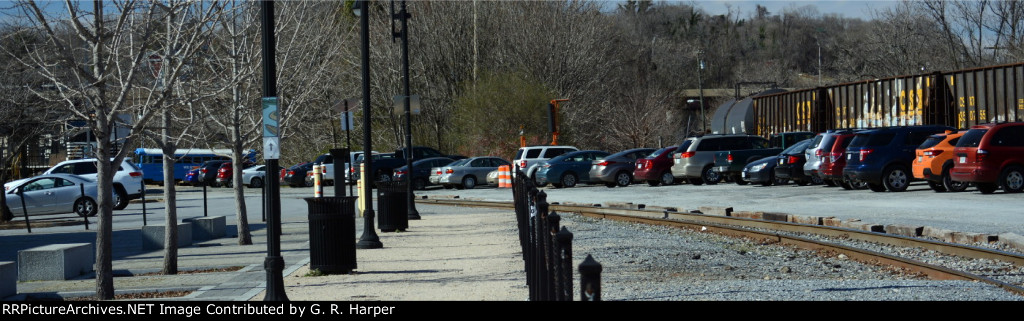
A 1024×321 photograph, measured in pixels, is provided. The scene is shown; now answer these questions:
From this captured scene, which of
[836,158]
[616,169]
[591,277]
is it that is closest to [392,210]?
[836,158]

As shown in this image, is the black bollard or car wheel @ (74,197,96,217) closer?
the black bollard

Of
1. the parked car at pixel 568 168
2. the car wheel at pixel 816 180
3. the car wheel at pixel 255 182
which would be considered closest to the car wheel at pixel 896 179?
the car wheel at pixel 816 180

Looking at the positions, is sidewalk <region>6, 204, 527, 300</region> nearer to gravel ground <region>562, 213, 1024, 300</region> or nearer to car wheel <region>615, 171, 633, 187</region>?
gravel ground <region>562, 213, 1024, 300</region>

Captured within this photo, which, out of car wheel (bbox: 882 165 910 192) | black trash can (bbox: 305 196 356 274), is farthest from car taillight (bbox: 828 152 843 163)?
black trash can (bbox: 305 196 356 274)

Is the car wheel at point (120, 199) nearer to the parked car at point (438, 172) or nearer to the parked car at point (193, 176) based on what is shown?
the parked car at point (438, 172)

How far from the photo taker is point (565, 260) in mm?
6004

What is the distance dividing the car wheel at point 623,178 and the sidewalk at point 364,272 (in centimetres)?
1792

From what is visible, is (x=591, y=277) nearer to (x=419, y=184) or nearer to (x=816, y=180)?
(x=816, y=180)

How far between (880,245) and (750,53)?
4768 inches

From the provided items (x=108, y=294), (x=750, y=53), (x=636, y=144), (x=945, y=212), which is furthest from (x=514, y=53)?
(x=750, y=53)

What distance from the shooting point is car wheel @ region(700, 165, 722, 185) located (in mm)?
36094

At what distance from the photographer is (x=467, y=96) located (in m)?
57.0

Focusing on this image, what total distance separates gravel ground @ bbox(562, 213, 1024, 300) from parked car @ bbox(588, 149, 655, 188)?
19.6 m
